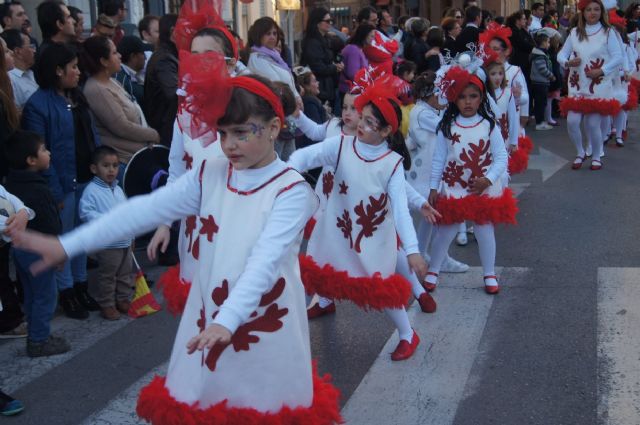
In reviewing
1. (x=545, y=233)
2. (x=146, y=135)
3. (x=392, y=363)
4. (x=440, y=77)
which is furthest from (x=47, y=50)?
(x=545, y=233)

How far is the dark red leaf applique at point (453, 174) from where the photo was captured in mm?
6176

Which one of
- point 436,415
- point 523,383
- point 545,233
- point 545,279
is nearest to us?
point 436,415

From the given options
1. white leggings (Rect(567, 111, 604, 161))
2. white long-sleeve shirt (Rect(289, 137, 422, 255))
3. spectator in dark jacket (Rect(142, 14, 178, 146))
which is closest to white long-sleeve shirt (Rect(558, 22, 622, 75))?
white leggings (Rect(567, 111, 604, 161))

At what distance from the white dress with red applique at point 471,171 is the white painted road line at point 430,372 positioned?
24.7 inches

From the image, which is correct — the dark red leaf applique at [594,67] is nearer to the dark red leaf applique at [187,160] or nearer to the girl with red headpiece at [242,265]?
the dark red leaf applique at [187,160]

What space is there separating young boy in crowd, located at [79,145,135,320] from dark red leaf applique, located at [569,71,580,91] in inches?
264

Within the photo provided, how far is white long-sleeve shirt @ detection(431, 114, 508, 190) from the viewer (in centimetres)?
607

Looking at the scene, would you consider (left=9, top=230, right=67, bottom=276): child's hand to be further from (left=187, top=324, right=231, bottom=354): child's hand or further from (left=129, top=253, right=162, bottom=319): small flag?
(left=129, top=253, right=162, bottom=319): small flag

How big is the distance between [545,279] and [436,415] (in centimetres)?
256

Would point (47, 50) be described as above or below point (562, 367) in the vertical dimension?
above

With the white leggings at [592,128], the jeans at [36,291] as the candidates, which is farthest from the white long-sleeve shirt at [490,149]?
the white leggings at [592,128]

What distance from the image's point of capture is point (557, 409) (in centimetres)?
429

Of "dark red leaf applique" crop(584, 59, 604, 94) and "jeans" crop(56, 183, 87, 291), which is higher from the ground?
"dark red leaf applique" crop(584, 59, 604, 94)

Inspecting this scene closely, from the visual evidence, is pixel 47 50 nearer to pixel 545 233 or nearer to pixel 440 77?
pixel 440 77
